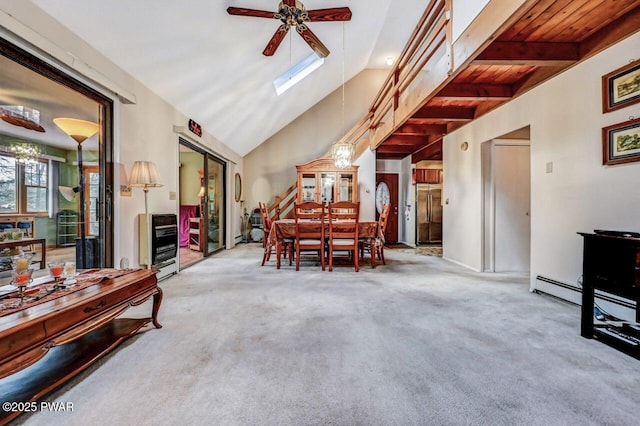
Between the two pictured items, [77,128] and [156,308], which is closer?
[156,308]

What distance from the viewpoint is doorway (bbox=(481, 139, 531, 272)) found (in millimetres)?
4230

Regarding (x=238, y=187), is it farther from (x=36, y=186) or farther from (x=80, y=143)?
(x=36, y=186)

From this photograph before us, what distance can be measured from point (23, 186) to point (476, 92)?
441 cm

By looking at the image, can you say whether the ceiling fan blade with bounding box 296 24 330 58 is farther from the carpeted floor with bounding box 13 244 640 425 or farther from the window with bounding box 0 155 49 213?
the carpeted floor with bounding box 13 244 640 425

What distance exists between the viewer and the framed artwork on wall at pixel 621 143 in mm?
2221

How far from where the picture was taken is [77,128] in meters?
2.57

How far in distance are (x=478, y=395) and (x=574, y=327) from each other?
145cm

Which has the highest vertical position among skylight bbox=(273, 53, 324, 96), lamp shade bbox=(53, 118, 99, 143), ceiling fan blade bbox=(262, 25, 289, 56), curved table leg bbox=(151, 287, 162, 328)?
skylight bbox=(273, 53, 324, 96)

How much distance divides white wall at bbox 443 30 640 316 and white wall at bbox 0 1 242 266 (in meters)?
4.32

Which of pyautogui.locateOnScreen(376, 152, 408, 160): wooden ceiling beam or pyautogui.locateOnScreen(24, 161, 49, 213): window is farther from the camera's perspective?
pyautogui.locateOnScreen(376, 152, 408, 160): wooden ceiling beam

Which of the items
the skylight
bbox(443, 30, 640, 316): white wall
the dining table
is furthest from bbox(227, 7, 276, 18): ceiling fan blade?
bbox(443, 30, 640, 316): white wall

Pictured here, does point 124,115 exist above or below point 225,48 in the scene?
below

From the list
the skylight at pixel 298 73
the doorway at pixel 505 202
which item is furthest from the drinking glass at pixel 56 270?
the skylight at pixel 298 73

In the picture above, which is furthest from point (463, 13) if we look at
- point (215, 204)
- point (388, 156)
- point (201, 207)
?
point (215, 204)
